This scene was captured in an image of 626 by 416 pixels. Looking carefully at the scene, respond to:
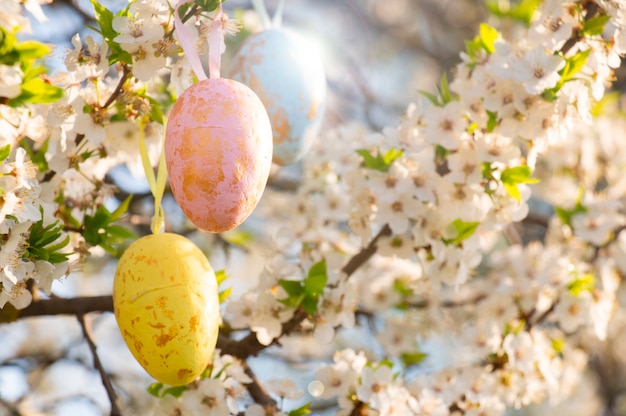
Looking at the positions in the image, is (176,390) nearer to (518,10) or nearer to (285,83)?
(285,83)

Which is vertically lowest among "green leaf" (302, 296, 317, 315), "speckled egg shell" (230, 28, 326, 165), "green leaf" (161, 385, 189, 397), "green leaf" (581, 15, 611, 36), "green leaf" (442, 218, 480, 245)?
"green leaf" (161, 385, 189, 397)

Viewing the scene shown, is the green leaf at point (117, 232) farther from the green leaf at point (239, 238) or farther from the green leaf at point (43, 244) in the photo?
the green leaf at point (239, 238)

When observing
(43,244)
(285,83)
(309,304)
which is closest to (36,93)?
(43,244)

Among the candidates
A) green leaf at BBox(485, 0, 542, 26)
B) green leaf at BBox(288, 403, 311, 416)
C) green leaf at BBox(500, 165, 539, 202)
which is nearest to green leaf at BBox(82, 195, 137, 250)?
green leaf at BBox(288, 403, 311, 416)

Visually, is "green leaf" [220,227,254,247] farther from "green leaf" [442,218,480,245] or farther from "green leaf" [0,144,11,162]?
"green leaf" [0,144,11,162]

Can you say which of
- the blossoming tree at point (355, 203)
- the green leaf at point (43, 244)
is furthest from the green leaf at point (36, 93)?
the green leaf at point (43, 244)

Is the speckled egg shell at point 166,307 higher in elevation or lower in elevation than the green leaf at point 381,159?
higher
